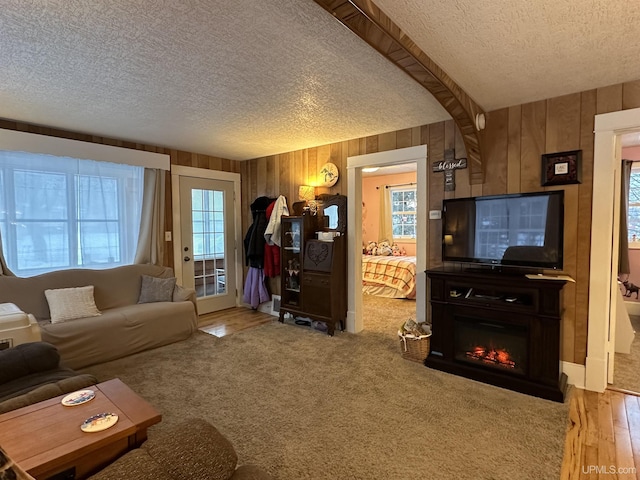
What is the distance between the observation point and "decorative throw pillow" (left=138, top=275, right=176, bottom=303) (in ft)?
12.6

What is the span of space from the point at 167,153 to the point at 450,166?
3.49 m

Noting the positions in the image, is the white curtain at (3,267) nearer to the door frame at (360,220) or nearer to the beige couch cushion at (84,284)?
the beige couch cushion at (84,284)

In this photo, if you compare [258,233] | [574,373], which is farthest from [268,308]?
[574,373]

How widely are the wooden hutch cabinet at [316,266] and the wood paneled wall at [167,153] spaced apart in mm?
1515

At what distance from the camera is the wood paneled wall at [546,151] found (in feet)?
8.43

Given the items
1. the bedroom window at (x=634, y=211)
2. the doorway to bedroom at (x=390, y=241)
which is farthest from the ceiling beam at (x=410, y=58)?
the bedroom window at (x=634, y=211)

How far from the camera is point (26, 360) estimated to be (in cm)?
199

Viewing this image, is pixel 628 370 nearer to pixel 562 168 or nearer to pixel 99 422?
pixel 562 168

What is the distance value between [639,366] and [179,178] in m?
5.35

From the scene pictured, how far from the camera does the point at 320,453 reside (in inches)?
74.5

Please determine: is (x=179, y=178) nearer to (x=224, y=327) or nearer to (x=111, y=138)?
(x=111, y=138)

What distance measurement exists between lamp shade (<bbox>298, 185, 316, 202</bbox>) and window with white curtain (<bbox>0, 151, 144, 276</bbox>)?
197 cm

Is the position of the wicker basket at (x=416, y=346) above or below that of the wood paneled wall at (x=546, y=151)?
below

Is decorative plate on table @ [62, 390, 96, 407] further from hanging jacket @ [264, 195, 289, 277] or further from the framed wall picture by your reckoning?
the framed wall picture
